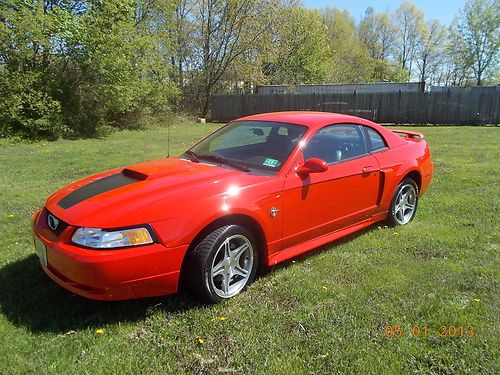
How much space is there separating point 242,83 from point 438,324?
30429 mm

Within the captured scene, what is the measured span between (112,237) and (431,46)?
71845 mm

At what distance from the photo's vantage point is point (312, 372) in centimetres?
241

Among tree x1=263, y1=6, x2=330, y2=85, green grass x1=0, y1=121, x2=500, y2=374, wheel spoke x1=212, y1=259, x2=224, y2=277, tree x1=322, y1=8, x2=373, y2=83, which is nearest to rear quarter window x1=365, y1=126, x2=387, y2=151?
green grass x1=0, y1=121, x2=500, y2=374

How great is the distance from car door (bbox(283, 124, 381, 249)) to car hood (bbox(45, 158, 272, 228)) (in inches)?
15.9

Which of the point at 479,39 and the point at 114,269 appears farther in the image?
the point at 479,39

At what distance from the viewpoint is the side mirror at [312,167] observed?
138 inches

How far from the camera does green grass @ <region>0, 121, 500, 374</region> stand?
2.49 meters

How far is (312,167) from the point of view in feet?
11.5

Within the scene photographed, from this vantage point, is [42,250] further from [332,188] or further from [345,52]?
[345,52]

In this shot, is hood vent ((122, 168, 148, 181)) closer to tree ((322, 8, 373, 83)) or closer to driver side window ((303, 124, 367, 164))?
driver side window ((303, 124, 367, 164))

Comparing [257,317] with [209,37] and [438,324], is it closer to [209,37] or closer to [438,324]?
[438,324]

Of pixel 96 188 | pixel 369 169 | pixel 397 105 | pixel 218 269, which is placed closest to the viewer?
pixel 218 269

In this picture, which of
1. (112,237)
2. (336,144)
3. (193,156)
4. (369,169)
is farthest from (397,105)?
(112,237)

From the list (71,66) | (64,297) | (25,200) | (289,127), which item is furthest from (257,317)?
(71,66)
